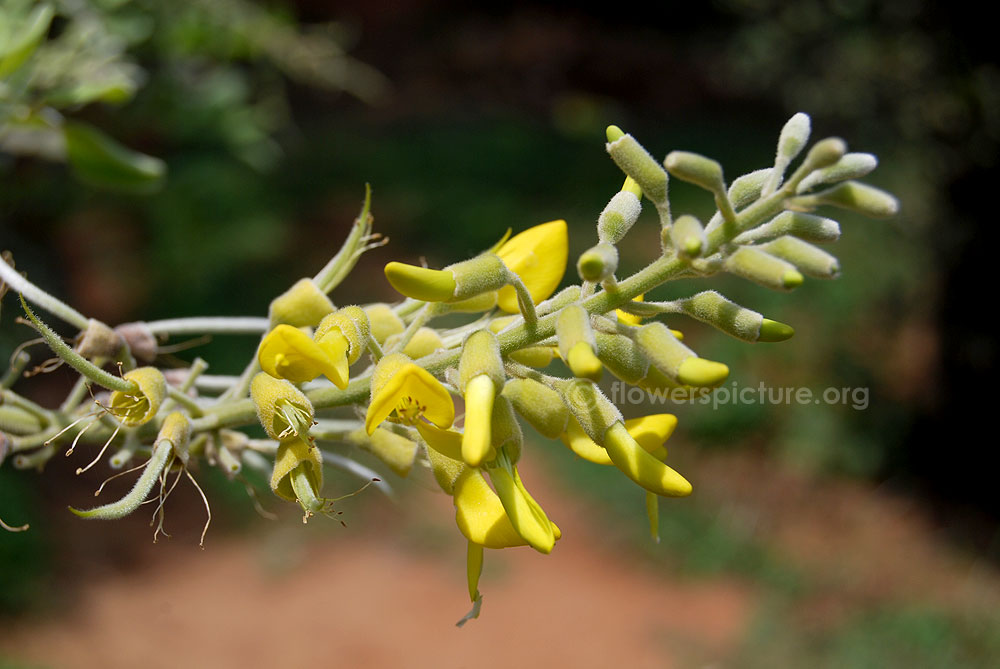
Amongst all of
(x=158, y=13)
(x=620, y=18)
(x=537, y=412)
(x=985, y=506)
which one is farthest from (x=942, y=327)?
(x=620, y=18)

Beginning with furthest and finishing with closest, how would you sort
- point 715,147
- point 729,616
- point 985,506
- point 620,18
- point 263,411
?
point 620,18, point 715,147, point 985,506, point 729,616, point 263,411

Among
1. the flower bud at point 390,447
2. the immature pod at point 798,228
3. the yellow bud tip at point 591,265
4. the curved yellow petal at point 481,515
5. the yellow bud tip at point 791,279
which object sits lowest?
the flower bud at point 390,447

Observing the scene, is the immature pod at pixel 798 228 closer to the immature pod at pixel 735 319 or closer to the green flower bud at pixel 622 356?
the immature pod at pixel 735 319

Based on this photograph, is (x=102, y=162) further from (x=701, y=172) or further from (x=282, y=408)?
(x=701, y=172)

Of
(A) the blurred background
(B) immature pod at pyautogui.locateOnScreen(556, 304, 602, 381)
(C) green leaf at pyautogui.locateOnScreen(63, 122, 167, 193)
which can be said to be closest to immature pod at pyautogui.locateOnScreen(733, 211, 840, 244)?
(B) immature pod at pyautogui.locateOnScreen(556, 304, 602, 381)

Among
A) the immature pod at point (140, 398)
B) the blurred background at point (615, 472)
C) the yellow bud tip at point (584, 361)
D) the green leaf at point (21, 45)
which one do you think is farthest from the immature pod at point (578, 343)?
the blurred background at point (615, 472)

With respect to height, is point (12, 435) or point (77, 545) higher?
point (12, 435)

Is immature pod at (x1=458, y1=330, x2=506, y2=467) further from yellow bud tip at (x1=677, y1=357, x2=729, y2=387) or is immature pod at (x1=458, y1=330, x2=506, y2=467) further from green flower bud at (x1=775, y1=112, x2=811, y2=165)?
green flower bud at (x1=775, y1=112, x2=811, y2=165)

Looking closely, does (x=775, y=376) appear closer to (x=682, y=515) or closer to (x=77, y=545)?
(x=682, y=515)
